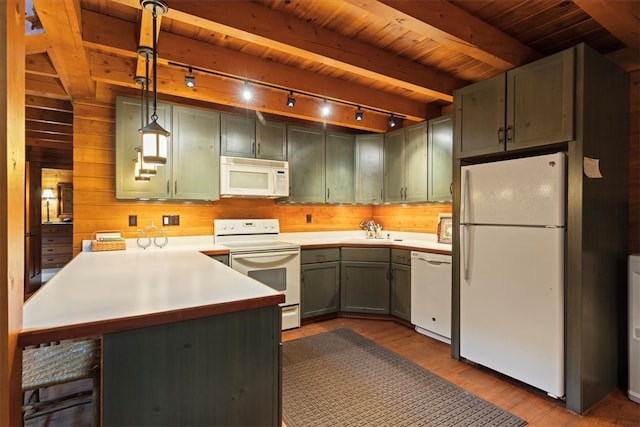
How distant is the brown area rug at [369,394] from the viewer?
75.7 inches

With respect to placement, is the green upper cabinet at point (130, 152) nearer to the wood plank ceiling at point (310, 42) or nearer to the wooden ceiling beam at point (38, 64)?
the wood plank ceiling at point (310, 42)

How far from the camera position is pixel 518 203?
87.9 inches

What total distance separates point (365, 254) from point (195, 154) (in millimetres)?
2088

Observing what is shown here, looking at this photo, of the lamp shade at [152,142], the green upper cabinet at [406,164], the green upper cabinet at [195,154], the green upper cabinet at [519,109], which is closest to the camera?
the lamp shade at [152,142]

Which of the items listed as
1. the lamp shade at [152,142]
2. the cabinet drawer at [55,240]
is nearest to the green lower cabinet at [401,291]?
the lamp shade at [152,142]

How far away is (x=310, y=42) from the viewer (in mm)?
2227

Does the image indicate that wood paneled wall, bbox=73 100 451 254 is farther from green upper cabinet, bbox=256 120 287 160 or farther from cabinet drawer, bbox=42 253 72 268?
cabinet drawer, bbox=42 253 72 268

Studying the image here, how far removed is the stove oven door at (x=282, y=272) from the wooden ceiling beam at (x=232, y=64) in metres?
1.57

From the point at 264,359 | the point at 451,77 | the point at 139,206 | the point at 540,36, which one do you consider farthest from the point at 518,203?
the point at 139,206

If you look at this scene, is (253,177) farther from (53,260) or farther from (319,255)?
(53,260)

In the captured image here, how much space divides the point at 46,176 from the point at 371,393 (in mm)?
9372

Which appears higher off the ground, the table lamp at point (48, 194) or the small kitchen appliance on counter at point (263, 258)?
the table lamp at point (48, 194)

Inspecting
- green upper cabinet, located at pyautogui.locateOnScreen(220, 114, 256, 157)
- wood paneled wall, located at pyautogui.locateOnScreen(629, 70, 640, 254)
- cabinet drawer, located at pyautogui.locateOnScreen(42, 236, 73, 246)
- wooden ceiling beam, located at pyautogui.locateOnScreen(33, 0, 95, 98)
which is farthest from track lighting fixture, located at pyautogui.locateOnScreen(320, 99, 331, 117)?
cabinet drawer, located at pyautogui.locateOnScreen(42, 236, 73, 246)

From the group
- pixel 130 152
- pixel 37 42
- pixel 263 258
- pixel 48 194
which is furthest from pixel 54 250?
pixel 37 42
